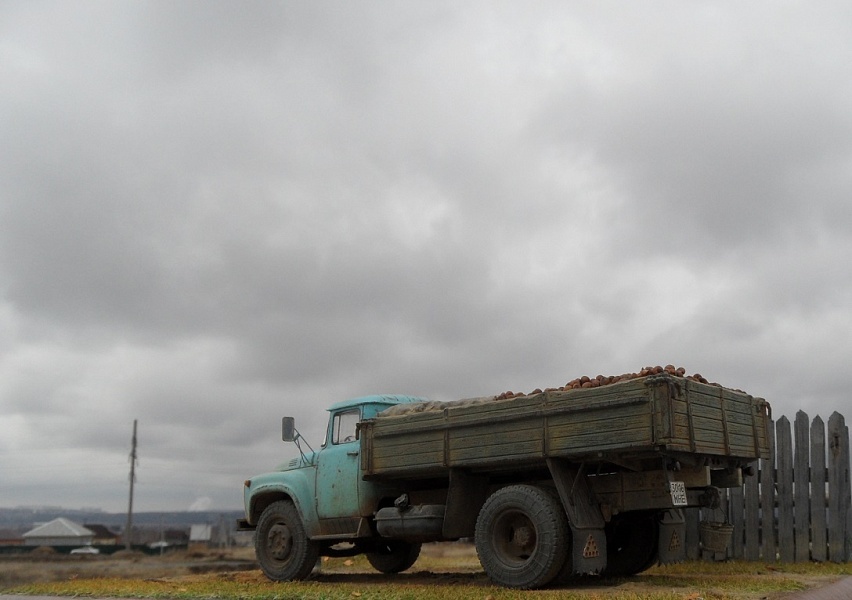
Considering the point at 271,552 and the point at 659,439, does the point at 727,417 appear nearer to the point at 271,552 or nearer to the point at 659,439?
the point at 659,439

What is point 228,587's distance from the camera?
1241 cm

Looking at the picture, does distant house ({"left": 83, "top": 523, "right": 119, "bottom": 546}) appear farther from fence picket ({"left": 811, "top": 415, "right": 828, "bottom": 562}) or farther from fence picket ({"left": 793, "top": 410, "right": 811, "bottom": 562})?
fence picket ({"left": 811, "top": 415, "right": 828, "bottom": 562})

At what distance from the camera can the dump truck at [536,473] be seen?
1017 cm

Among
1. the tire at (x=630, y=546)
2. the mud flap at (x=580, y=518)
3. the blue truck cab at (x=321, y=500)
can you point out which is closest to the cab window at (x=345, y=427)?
the blue truck cab at (x=321, y=500)

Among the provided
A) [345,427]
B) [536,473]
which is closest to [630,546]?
[536,473]

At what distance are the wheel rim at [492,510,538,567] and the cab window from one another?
338 cm

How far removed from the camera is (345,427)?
46.3 feet

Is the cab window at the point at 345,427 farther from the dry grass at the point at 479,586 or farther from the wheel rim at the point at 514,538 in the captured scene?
the wheel rim at the point at 514,538

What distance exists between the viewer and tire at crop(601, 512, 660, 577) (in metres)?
12.4

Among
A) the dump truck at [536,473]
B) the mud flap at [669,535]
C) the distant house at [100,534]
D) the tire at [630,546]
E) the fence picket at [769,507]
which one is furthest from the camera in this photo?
the distant house at [100,534]

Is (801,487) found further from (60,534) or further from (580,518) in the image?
(60,534)

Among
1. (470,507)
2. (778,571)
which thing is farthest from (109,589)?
(778,571)

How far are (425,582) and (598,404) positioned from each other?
13.8 feet

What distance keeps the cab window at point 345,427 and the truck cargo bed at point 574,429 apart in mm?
996
